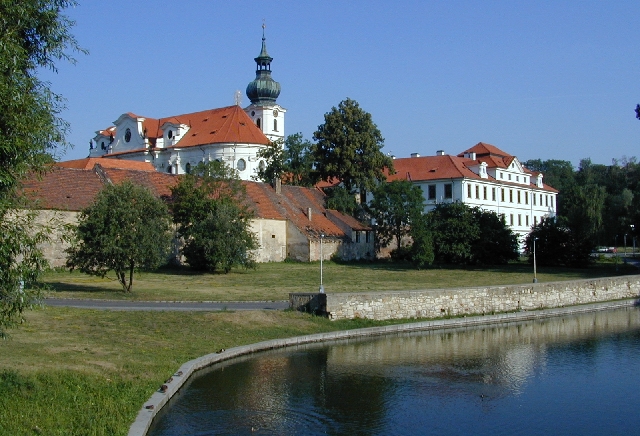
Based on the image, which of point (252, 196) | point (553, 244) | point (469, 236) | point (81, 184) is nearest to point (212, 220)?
point (81, 184)

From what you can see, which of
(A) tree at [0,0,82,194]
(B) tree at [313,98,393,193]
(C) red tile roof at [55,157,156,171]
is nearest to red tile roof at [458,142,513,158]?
(B) tree at [313,98,393,193]

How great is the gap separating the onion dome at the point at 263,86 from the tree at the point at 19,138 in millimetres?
92574

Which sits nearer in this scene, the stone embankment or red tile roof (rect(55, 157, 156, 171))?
the stone embankment

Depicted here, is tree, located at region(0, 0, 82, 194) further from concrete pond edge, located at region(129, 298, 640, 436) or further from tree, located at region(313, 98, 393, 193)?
tree, located at region(313, 98, 393, 193)

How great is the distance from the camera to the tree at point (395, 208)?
6708 centimetres

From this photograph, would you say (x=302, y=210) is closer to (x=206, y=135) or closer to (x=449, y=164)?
(x=449, y=164)

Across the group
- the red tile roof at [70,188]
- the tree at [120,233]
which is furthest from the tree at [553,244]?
the tree at [120,233]

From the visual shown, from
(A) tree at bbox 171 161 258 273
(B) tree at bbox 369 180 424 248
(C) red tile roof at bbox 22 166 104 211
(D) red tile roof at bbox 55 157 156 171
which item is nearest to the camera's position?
(A) tree at bbox 171 161 258 273

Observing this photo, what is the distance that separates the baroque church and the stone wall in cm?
5059

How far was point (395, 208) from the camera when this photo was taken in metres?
67.6

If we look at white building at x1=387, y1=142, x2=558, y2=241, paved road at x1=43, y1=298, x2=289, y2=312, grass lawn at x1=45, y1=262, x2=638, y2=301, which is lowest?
paved road at x1=43, y1=298, x2=289, y2=312

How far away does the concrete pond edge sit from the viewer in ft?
48.6

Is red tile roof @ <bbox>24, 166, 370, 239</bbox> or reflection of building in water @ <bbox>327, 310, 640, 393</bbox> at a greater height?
red tile roof @ <bbox>24, 166, 370, 239</bbox>

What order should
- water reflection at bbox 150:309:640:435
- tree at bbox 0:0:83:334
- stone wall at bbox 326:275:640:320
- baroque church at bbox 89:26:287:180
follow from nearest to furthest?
tree at bbox 0:0:83:334 < water reflection at bbox 150:309:640:435 < stone wall at bbox 326:275:640:320 < baroque church at bbox 89:26:287:180
